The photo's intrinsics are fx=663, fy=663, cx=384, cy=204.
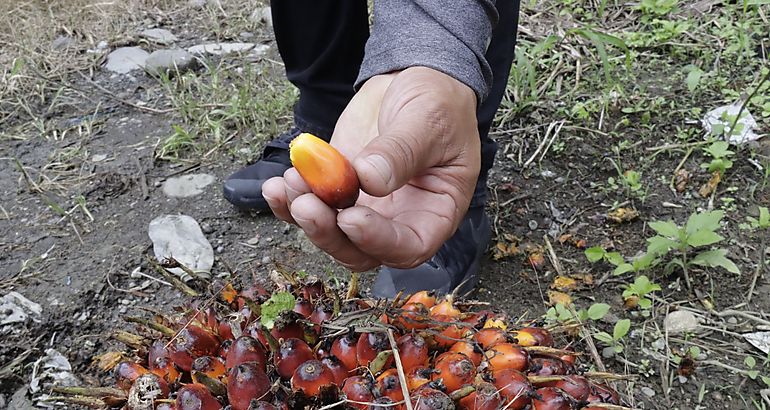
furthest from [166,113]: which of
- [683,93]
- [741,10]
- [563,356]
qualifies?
[741,10]

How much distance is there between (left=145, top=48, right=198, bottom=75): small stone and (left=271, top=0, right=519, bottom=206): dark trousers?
4.32 ft

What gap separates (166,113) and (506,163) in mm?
1782

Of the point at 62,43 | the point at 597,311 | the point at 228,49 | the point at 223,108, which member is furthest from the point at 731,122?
the point at 62,43

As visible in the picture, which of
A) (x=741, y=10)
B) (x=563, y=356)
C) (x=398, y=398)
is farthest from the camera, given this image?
(x=741, y=10)

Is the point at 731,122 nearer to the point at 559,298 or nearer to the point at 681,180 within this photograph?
the point at 681,180

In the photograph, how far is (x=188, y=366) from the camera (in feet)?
3.11

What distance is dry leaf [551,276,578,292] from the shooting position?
7.38ft

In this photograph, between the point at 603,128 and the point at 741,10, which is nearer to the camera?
the point at 603,128

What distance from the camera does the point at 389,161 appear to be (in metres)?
1.17

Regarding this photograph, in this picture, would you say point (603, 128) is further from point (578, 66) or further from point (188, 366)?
point (188, 366)

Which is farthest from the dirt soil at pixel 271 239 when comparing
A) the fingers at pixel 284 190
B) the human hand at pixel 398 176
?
the fingers at pixel 284 190

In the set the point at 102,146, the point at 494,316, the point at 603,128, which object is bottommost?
the point at 102,146

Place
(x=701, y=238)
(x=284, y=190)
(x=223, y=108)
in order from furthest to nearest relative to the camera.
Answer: (x=223, y=108) → (x=701, y=238) → (x=284, y=190)

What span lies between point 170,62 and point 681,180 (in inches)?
107
